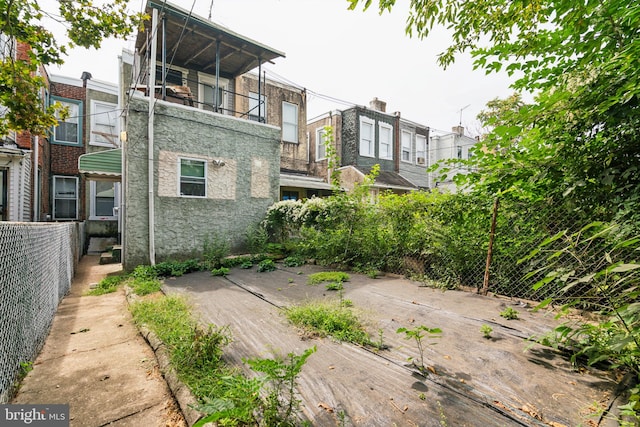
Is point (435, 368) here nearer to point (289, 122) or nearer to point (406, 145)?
point (289, 122)

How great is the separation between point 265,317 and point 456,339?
2274mm

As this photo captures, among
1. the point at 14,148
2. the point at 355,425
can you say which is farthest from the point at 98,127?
the point at 355,425

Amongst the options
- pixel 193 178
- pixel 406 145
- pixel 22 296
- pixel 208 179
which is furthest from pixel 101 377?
pixel 406 145

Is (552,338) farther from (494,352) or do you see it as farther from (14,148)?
(14,148)

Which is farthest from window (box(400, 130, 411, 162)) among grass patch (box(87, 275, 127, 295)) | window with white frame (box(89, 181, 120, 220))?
grass patch (box(87, 275, 127, 295))

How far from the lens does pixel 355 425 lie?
68.4 inches

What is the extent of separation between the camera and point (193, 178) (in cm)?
809

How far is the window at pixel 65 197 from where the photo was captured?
11234mm

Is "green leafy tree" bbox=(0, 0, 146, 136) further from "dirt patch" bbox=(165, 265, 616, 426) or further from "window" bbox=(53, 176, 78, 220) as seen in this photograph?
"window" bbox=(53, 176, 78, 220)

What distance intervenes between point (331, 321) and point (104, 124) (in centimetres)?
1419

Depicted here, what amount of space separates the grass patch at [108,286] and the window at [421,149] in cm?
1658

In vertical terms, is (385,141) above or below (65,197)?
above

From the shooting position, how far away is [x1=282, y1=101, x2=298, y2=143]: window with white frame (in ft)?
46.0

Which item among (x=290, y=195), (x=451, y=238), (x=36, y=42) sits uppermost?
(x=36, y=42)
